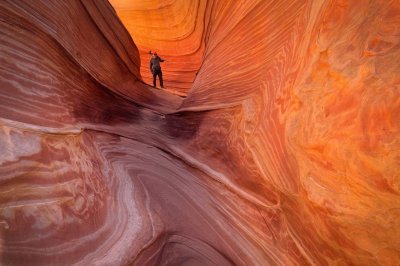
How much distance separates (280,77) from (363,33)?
1.93 feet

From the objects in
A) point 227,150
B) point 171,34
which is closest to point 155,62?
point 171,34

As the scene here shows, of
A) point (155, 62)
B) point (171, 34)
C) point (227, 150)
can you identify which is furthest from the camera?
point (171, 34)

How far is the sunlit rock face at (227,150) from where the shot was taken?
1.12 m

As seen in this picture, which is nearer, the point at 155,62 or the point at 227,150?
the point at 227,150

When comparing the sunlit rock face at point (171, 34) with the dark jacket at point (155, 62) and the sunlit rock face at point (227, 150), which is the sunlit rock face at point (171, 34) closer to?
the dark jacket at point (155, 62)

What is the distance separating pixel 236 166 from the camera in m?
2.01

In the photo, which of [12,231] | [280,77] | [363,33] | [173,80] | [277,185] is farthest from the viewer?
[173,80]

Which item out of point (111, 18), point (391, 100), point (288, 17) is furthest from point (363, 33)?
point (111, 18)

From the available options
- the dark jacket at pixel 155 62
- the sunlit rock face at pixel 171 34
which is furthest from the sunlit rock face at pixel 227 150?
the sunlit rock face at pixel 171 34

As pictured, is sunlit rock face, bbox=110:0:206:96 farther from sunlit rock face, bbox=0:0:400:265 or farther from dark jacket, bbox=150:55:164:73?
sunlit rock face, bbox=0:0:400:265

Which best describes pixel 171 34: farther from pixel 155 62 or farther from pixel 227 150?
pixel 227 150

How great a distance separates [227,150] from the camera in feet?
7.03

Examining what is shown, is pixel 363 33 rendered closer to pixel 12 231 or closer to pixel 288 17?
pixel 288 17

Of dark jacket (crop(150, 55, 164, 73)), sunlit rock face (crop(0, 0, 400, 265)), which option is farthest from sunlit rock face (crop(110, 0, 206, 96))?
sunlit rock face (crop(0, 0, 400, 265))
